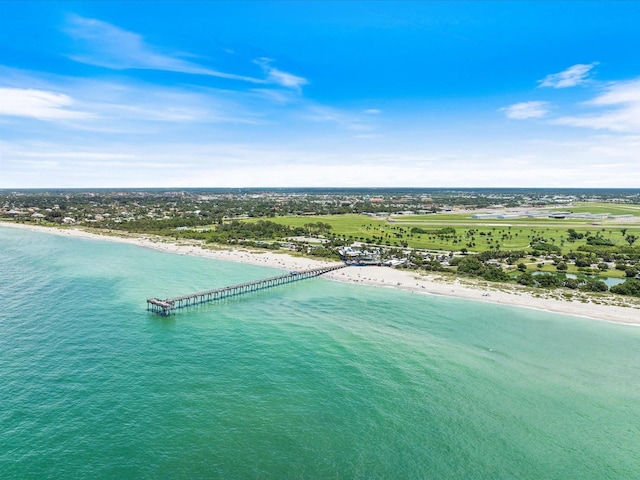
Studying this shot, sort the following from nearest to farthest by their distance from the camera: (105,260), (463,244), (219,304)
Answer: (219,304) → (105,260) → (463,244)

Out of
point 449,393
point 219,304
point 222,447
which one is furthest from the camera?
point 219,304

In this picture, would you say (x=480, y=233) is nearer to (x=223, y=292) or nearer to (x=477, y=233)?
(x=477, y=233)

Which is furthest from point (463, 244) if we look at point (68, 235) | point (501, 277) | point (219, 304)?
point (68, 235)

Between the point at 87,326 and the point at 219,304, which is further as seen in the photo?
the point at 219,304

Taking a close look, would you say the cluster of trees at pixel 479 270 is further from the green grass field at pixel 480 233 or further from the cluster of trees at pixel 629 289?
the green grass field at pixel 480 233

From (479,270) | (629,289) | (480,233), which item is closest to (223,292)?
(479,270)

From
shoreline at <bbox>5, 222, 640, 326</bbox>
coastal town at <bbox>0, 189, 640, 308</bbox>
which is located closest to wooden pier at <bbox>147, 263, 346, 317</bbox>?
shoreline at <bbox>5, 222, 640, 326</bbox>

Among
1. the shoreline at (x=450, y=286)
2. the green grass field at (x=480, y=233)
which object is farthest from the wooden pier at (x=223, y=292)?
the green grass field at (x=480, y=233)

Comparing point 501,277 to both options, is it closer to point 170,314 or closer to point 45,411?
point 170,314
